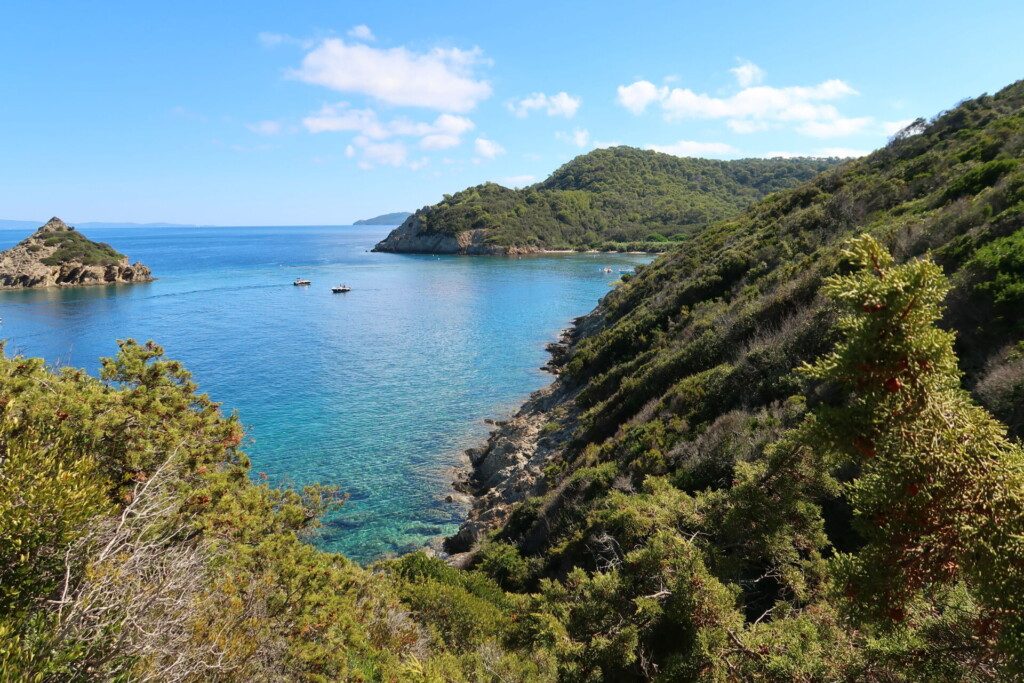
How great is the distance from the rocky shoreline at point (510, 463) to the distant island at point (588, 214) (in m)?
108

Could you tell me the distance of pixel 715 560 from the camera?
7.64m

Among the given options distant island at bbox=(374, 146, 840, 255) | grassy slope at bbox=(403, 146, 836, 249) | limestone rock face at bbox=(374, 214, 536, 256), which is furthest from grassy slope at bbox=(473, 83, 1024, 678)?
limestone rock face at bbox=(374, 214, 536, 256)

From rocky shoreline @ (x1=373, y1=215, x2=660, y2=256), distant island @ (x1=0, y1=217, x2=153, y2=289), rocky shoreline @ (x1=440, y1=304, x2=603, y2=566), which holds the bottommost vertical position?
rocky shoreline @ (x1=440, y1=304, x2=603, y2=566)

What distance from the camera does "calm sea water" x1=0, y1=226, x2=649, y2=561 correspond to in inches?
938

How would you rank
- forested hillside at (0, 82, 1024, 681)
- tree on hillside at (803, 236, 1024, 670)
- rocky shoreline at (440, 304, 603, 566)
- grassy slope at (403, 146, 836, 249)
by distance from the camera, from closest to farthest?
1. tree on hillside at (803, 236, 1024, 670)
2. forested hillside at (0, 82, 1024, 681)
3. rocky shoreline at (440, 304, 603, 566)
4. grassy slope at (403, 146, 836, 249)

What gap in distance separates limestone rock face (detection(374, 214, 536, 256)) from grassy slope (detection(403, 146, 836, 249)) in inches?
81.3

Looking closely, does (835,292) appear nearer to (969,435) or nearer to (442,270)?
(969,435)

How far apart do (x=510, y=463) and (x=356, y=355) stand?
25577 millimetres

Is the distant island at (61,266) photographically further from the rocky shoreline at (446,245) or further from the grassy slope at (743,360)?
the grassy slope at (743,360)

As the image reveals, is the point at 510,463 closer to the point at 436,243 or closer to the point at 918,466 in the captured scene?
the point at 918,466

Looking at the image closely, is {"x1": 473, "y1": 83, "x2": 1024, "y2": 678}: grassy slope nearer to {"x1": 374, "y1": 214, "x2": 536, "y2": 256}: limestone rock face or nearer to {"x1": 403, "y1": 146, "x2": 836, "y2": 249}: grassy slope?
{"x1": 403, "y1": 146, "x2": 836, "y2": 249}: grassy slope

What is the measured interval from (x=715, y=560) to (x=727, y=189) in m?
198

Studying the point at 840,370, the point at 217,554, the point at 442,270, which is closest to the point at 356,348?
the point at 217,554

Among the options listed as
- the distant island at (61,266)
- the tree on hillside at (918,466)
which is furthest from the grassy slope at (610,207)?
the tree on hillside at (918,466)
